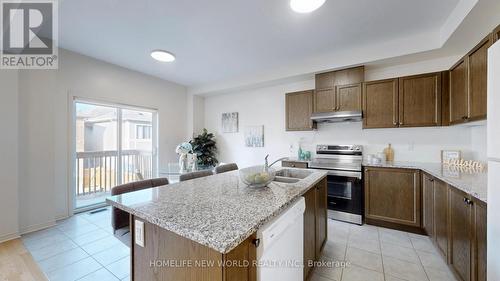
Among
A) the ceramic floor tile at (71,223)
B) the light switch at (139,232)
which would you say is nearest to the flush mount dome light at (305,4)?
the light switch at (139,232)

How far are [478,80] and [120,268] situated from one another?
388cm

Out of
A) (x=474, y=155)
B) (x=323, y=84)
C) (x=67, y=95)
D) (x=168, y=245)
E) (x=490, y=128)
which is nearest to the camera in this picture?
(x=168, y=245)

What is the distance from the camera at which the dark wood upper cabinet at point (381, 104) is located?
9.12 feet

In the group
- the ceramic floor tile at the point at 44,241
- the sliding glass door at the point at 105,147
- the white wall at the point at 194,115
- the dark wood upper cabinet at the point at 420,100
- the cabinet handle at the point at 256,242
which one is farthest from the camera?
the white wall at the point at 194,115

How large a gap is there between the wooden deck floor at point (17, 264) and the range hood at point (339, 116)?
12.3 feet

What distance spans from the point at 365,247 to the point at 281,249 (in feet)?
5.75

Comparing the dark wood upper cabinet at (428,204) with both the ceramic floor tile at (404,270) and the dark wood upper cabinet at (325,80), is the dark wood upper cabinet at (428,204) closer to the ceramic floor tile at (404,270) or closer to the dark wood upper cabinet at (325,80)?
the ceramic floor tile at (404,270)

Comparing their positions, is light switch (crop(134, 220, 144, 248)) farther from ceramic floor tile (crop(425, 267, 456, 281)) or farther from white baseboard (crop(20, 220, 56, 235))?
white baseboard (crop(20, 220, 56, 235))

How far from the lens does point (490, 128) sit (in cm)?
107

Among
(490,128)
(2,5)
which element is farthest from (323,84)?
(2,5)

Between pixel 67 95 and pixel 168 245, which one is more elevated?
pixel 67 95

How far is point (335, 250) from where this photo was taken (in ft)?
7.22

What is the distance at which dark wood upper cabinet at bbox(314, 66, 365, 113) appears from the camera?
3023 mm

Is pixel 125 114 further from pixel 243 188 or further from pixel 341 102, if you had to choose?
pixel 341 102
